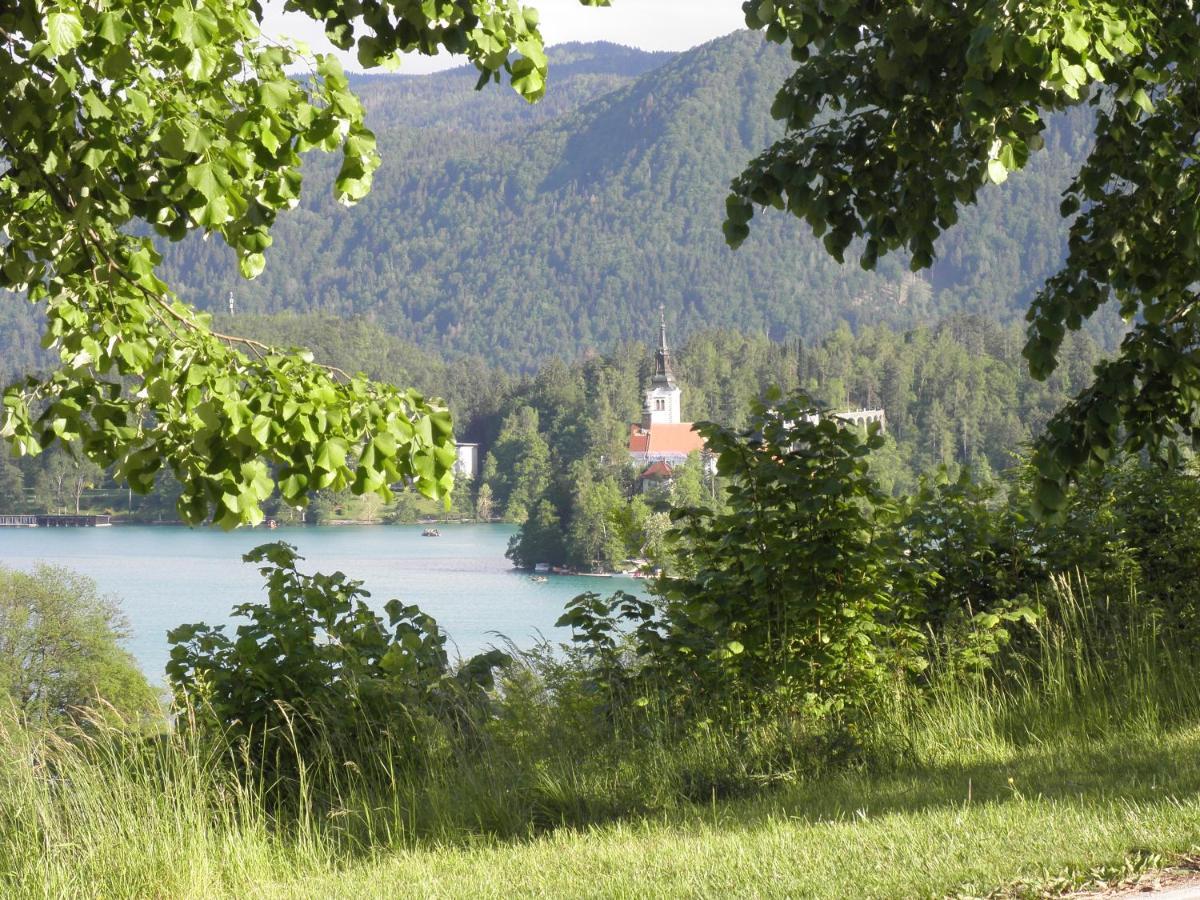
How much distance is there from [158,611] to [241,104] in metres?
45.7

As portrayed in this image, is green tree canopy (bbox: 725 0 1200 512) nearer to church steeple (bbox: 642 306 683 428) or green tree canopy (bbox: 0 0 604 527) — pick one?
green tree canopy (bbox: 0 0 604 527)

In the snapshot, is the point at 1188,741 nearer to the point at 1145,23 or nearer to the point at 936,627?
the point at 936,627

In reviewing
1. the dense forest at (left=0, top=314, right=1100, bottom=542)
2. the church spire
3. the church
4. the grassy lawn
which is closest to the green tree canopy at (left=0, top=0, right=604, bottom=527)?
the grassy lawn

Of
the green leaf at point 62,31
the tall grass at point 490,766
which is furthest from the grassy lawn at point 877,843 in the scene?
the green leaf at point 62,31

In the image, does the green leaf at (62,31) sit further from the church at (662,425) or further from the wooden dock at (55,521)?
the church at (662,425)

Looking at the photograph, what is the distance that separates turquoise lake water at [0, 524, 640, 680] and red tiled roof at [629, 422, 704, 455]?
19289mm

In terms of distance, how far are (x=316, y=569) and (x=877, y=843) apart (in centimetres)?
6514

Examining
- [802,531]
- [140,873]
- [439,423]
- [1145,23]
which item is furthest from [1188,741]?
[140,873]

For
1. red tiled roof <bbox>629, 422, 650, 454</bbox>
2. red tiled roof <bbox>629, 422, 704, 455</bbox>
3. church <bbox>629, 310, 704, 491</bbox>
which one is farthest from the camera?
red tiled roof <bbox>629, 422, 704, 455</bbox>

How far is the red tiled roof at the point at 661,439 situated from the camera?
359 feet

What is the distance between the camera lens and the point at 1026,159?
444cm

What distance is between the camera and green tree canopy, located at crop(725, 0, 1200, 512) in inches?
181

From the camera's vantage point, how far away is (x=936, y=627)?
7109 mm

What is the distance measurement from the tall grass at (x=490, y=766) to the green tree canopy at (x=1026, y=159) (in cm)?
125
